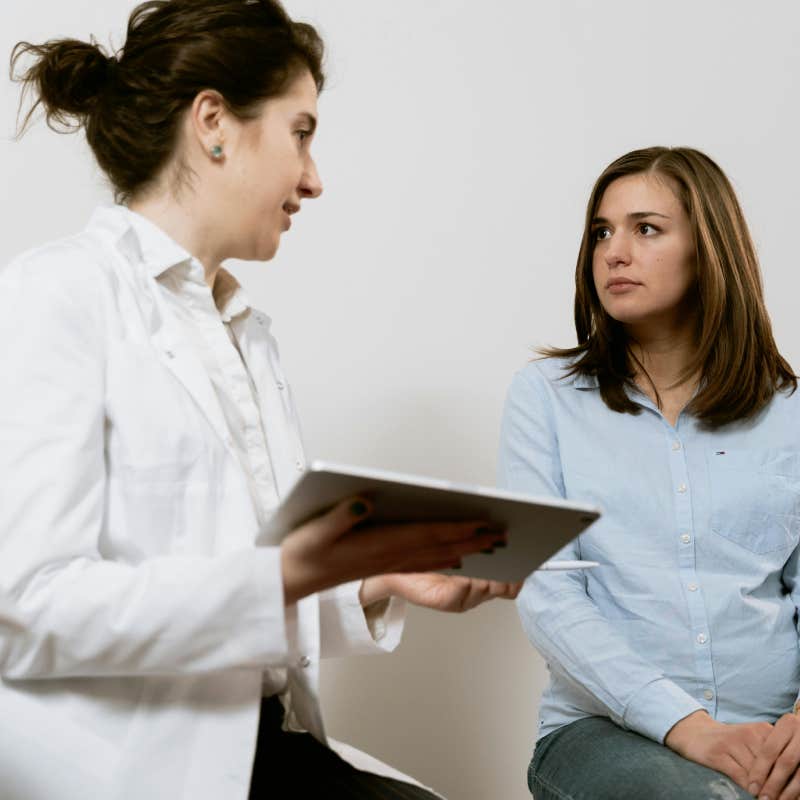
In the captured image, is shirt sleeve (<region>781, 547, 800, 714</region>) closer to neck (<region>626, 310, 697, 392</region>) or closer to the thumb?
neck (<region>626, 310, 697, 392</region>)

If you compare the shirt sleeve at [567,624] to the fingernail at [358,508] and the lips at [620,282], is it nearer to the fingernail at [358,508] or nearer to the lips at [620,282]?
the lips at [620,282]

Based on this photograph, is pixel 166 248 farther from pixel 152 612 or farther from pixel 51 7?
pixel 51 7

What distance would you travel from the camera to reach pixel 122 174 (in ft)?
4.34

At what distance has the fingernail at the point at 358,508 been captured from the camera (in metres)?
0.89

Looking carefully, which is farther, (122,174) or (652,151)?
(652,151)

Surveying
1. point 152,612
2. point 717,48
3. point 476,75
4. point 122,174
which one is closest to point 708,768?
point 152,612

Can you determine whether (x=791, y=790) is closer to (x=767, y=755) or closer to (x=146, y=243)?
(x=767, y=755)

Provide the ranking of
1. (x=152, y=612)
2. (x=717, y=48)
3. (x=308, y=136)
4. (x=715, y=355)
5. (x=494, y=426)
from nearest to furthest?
1. (x=152, y=612)
2. (x=308, y=136)
3. (x=715, y=355)
4. (x=494, y=426)
5. (x=717, y=48)

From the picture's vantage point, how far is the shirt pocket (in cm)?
169

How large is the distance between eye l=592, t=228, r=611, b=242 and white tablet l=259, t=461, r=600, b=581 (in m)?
0.96

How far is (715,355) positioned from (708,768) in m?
0.69

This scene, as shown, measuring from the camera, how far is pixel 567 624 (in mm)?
1594

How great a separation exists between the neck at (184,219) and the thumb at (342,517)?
0.50 metres

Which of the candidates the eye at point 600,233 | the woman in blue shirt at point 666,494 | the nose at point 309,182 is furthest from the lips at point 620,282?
the nose at point 309,182
